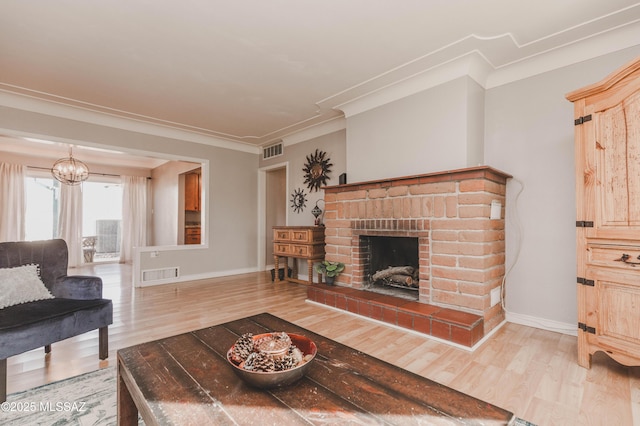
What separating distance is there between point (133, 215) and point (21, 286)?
253 inches

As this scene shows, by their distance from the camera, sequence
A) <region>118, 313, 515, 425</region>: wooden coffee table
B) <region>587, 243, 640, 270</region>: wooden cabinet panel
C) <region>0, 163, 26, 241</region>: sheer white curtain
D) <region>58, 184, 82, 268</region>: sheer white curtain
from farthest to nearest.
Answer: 1. <region>58, 184, 82, 268</region>: sheer white curtain
2. <region>0, 163, 26, 241</region>: sheer white curtain
3. <region>587, 243, 640, 270</region>: wooden cabinet panel
4. <region>118, 313, 515, 425</region>: wooden coffee table

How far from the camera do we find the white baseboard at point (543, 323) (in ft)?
8.65

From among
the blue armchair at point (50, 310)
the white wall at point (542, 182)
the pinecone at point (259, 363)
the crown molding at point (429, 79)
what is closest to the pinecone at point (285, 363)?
the pinecone at point (259, 363)

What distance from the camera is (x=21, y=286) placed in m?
2.09

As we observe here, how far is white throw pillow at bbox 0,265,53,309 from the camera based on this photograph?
2014 millimetres

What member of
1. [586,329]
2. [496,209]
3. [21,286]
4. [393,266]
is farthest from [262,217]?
[586,329]

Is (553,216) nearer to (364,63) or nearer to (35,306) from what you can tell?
(364,63)

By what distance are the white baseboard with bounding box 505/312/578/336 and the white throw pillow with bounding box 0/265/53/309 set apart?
4.02 metres

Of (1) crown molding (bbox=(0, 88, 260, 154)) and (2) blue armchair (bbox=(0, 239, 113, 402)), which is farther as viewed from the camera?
(1) crown molding (bbox=(0, 88, 260, 154))

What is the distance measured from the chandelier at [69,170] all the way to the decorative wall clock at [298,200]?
13.6 ft

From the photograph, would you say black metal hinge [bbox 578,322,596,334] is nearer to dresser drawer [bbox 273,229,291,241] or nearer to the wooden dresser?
the wooden dresser

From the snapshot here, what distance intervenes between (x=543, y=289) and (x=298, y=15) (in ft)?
10.5

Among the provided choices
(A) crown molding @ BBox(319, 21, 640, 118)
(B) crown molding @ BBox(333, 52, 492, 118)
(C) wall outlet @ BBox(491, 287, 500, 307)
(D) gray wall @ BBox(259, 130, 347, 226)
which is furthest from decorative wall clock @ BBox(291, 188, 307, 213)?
(C) wall outlet @ BBox(491, 287, 500, 307)

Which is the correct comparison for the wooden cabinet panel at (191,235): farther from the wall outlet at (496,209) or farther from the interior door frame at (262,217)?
the wall outlet at (496,209)
